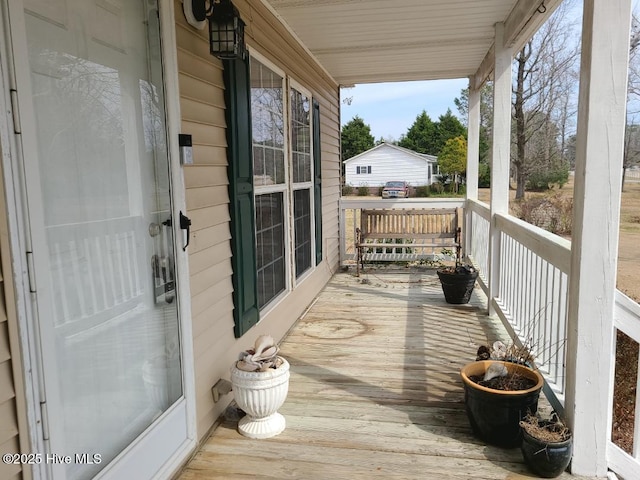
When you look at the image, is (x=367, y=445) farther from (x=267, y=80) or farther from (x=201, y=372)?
(x=267, y=80)

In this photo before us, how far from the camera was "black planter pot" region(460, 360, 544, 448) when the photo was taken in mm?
2283

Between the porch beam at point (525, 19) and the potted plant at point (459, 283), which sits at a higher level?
the porch beam at point (525, 19)

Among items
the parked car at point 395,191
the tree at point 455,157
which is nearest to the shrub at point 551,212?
the parked car at point 395,191

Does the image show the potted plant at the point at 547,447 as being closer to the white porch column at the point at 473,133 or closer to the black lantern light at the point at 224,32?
the black lantern light at the point at 224,32

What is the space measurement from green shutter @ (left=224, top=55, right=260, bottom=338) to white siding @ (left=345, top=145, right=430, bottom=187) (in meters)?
27.6

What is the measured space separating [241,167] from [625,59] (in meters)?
1.95

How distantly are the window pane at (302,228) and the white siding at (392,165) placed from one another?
84.1 ft

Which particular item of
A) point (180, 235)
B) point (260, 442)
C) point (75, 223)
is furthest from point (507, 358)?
point (75, 223)

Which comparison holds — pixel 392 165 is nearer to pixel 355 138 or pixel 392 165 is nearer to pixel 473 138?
pixel 355 138

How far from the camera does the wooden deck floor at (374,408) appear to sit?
221 cm

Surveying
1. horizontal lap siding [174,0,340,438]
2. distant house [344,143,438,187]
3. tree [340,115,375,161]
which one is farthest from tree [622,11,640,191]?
tree [340,115,375,161]

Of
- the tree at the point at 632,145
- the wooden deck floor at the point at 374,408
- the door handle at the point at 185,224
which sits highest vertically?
the tree at the point at 632,145

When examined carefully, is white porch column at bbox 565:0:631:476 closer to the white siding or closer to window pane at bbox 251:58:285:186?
window pane at bbox 251:58:285:186

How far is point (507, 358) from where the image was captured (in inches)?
104
